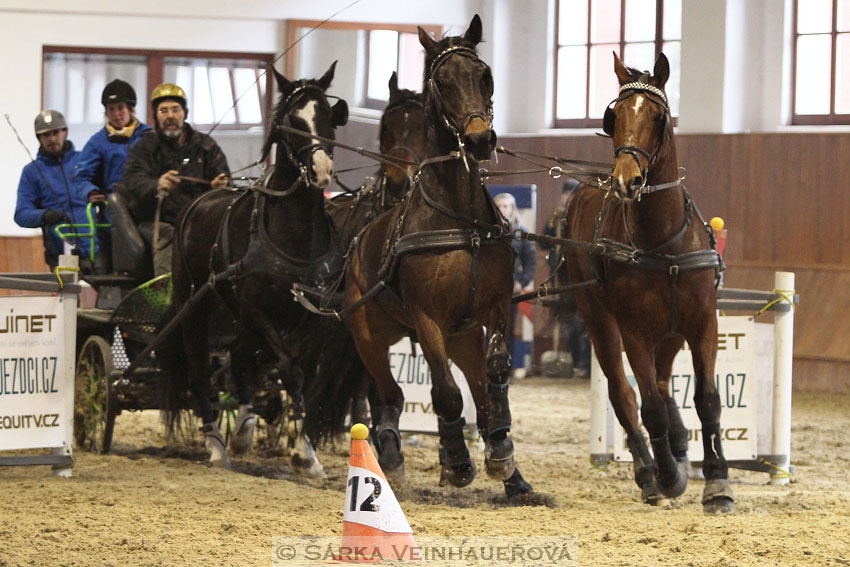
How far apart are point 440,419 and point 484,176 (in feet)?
3.74

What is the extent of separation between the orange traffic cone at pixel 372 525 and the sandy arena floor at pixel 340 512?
369 mm

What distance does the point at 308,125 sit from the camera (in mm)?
6258

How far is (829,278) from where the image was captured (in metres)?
11.6

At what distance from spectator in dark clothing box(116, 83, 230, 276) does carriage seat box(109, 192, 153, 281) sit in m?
0.07

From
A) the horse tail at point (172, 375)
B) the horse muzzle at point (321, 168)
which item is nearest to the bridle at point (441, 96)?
the horse muzzle at point (321, 168)

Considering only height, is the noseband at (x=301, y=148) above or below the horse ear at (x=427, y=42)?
below

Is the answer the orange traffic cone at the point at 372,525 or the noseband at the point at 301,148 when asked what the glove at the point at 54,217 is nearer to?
the noseband at the point at 301,148

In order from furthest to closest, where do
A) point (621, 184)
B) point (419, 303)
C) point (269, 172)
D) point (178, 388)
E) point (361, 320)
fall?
point (178, 388) < point (269, 172) < point (361, 320) < point (419, 303) < point (621, 184)

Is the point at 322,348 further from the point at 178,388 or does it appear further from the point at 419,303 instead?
the point at 419,303

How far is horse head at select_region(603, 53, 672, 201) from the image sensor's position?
5094 millimetres

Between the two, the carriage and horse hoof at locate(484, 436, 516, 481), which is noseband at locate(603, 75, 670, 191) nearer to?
horse hoof at locate(484, 436, 516, 481)

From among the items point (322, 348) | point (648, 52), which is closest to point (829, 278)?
point (648, 52)

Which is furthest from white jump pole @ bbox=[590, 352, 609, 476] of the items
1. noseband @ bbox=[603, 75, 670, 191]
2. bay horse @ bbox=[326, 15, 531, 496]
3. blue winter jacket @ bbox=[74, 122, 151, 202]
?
blue winter jacket @ bbox=[74, 122, 151, 202]

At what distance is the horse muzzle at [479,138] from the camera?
16.4 ft
